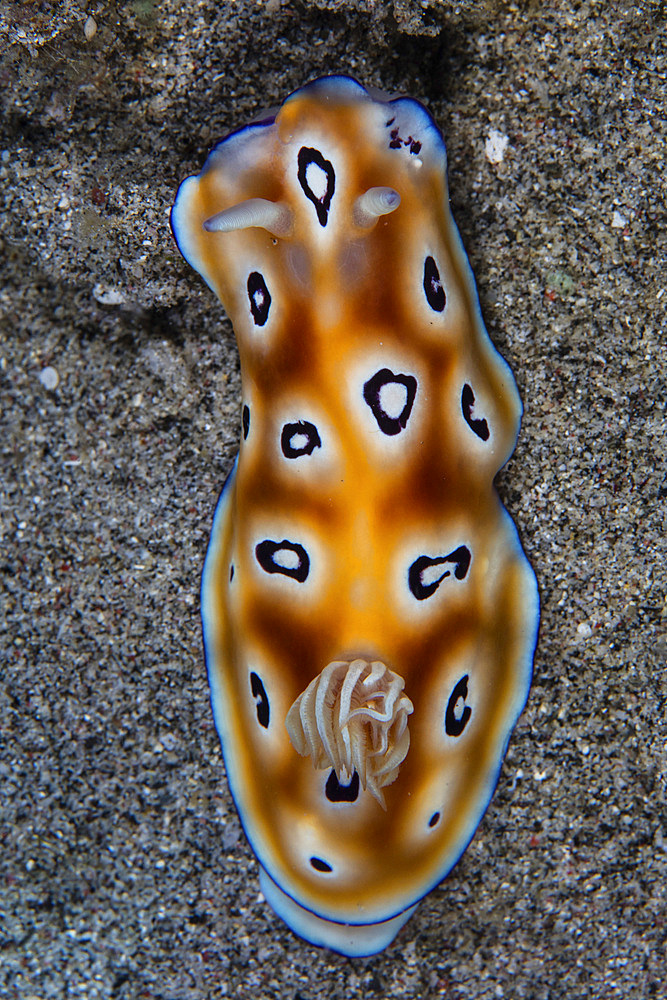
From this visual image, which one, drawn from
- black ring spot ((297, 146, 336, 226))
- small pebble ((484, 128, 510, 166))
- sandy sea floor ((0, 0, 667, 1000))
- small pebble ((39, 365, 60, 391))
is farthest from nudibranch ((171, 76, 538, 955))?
small pebble ((39, 365, 60, 391))

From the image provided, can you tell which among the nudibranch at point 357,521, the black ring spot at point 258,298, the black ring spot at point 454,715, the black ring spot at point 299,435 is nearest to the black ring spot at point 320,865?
the nudibranch at point 357,521

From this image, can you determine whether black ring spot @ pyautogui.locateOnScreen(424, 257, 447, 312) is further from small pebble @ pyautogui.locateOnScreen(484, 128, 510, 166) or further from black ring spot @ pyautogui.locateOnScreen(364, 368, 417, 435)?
small pebble @ pyautogui.locateOnScreen(484, 128, 510, 166)

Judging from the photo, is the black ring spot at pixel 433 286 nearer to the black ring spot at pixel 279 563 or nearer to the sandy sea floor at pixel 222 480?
the sandy sea floor at pixel 222 480

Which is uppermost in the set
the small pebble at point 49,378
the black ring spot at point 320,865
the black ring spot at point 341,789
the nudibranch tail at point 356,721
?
the small pebble at point 49,378

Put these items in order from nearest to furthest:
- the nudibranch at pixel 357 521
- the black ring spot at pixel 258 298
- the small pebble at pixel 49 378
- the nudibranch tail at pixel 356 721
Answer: the nudibranch tail at pixel 356 721, the nudibranch at pixel 357 521, the black ring spot at pixel 258 298, the small pebble at pixel 49 378

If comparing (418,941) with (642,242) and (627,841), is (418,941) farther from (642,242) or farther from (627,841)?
(642,242)

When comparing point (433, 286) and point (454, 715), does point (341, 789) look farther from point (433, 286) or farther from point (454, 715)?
point (433, 286)

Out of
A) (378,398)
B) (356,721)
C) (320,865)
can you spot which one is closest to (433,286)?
(378,398)
